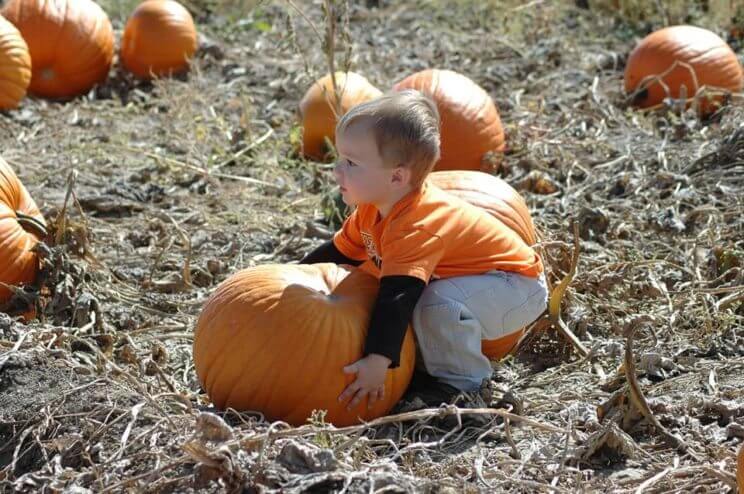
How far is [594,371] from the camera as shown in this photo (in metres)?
4.45

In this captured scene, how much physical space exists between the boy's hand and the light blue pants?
11.0 inches

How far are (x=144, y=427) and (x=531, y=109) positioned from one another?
5.08 metres

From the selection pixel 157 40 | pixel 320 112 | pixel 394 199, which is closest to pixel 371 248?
pixel 394 199

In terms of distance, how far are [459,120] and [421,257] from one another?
9.15 ft

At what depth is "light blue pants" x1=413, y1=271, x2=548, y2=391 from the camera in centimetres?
400

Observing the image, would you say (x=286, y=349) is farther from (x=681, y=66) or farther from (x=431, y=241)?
(x=681, y=66)

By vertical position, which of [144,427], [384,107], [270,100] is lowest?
[270,100]

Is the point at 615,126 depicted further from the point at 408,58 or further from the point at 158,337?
the point at 158,337

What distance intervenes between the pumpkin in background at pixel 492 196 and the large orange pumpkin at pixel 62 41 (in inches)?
186

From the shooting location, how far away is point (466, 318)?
4055 mm

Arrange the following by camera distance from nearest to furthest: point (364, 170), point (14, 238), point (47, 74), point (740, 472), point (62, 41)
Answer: point (740, 472) → point (364, 170) → point (14, 238) → point (62, 41) → point (47, 74)

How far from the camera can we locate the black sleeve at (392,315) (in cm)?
377

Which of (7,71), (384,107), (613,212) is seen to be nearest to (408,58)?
(7,71)

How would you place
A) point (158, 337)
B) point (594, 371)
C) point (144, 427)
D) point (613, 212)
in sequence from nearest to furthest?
1. point (144, 427)
2. point (594, 371)
3. point (158, 337)
4. point (613, 212)
